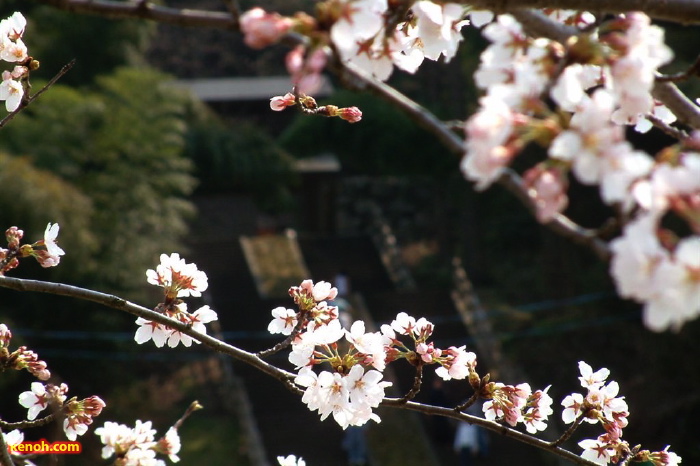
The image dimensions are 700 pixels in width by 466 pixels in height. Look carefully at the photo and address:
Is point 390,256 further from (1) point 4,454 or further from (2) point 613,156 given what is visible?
(2) point 613,156

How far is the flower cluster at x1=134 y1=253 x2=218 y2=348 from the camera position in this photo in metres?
1.69

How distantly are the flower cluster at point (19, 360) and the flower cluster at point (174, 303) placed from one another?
0.20 metres

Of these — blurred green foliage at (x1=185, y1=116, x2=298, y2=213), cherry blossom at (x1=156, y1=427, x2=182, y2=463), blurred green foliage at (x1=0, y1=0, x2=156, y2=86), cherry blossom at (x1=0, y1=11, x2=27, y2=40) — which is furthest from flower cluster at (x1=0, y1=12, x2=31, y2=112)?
blurred green foliage at (x1=185, y1=116, x2=298, y2=213)

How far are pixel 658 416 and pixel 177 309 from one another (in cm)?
802

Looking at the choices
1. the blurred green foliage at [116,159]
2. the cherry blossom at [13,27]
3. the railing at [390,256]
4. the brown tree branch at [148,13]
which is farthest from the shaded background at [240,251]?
the brown tree branch at [148,13]

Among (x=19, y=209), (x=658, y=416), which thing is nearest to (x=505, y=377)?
(x=658, y=416)

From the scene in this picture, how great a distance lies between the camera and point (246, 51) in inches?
762

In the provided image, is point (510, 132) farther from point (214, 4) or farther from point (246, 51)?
point (214, 4)

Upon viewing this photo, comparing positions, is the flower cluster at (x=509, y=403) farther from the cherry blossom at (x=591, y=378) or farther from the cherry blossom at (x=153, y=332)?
the cherry blossom at (x=153, y=332)

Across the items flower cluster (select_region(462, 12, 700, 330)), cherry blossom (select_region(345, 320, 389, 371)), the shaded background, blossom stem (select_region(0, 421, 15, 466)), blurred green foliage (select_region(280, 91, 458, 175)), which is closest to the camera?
flower cluster (select_region(462, 12, 700, 330))

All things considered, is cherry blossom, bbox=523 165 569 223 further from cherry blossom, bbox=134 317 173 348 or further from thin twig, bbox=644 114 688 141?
cherry blossom, bbox=134 317 173 348

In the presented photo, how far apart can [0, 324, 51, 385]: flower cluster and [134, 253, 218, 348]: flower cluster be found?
20 centimetres

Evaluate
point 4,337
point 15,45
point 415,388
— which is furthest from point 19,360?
point 415,388

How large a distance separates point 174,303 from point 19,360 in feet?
1.00
